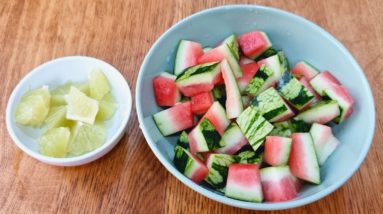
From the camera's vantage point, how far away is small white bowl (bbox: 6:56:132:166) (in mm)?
1037

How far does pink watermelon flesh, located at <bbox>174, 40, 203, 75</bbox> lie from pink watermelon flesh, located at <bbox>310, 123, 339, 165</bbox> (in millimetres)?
361

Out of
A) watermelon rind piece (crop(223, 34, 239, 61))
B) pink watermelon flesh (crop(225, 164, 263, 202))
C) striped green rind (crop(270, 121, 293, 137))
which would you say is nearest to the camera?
pink watermelon flesh (crop(225, 164, 263, 202))

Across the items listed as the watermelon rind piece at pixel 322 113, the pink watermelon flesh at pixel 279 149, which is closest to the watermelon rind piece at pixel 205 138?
the pink watermelon flesh at pixel 279 149

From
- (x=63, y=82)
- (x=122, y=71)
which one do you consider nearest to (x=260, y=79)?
(x=122, y=71)

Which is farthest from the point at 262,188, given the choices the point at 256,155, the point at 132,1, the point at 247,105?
the point at 132,1

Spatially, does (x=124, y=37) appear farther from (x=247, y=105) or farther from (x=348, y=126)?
(x=348, y=126)

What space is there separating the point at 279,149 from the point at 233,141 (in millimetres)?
112

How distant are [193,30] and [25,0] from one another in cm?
64

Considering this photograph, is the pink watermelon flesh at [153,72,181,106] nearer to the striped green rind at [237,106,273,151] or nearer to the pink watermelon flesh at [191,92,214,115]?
the pink watermelon flesh at [191,92,214,115]

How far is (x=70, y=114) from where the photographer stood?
3.55 feet

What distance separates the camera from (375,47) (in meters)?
1.31

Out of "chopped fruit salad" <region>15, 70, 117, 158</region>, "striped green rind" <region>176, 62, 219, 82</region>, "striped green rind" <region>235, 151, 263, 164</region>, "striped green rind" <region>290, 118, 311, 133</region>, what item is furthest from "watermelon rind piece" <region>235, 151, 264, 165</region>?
"chopped fruit salad" <region>15, 70, 117, 158</region>

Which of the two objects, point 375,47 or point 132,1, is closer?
point 375,47

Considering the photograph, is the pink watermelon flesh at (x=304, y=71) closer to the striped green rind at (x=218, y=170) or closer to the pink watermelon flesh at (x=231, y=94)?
the pink watermelon flesh at (x=231, y=94)
